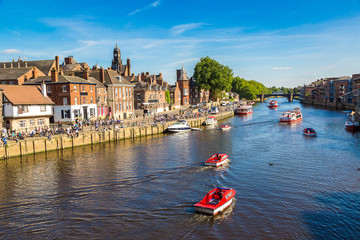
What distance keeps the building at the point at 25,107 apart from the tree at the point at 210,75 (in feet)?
266

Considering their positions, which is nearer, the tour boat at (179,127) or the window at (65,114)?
the window at (65,114)

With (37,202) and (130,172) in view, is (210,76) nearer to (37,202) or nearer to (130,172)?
(130,172)

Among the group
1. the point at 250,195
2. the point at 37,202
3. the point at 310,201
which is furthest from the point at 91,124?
the point at 310,201

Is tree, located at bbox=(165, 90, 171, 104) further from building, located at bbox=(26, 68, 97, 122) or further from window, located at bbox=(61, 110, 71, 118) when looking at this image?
window, located at bbox=(61, 110, 71, 118)

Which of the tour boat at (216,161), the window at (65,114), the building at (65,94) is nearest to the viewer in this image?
the tour boat at (216,161)

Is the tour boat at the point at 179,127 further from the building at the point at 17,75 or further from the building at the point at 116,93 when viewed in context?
the building at the point at 17,75

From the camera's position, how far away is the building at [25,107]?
4688cm

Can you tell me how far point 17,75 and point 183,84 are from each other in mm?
70381

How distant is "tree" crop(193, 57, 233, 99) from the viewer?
12762cm

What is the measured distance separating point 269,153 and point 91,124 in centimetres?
3460

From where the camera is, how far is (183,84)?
122312mm

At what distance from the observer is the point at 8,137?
4319cm

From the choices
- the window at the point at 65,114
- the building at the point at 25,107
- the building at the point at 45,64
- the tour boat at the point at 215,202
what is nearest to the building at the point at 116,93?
the building at the point at 45,64

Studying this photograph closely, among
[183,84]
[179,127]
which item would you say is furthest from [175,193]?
[183,84]
